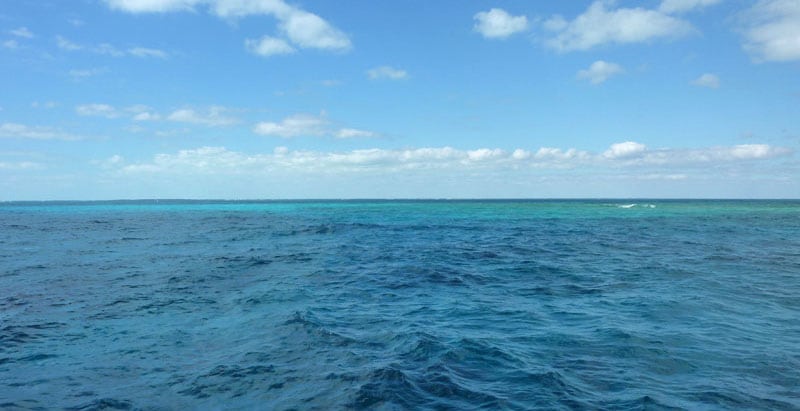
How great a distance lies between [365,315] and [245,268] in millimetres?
12502

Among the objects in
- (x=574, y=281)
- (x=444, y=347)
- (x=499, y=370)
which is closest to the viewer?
(x=499, y=370)

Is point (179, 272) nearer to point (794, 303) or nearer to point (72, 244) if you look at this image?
point (72, 244)

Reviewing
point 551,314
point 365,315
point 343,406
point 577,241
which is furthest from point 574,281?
point 577,241

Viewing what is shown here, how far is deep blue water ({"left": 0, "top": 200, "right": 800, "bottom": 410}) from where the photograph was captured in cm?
948

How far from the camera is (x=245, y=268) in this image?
2584cm

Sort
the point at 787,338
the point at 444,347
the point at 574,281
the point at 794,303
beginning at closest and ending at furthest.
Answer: the point at 444,347
the point at 787,338
the point at 794,303
the point at 574,281

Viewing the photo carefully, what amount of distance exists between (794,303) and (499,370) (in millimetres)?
13764

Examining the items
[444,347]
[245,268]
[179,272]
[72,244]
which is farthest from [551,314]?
[72,244]

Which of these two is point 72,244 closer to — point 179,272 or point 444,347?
point 179,272

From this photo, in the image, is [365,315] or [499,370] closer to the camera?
[499,370]

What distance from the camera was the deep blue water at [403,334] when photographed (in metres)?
9.48

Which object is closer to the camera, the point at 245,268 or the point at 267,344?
the point at 267,344

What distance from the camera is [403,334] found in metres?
13.3

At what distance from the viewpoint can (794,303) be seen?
1717 centimetres
